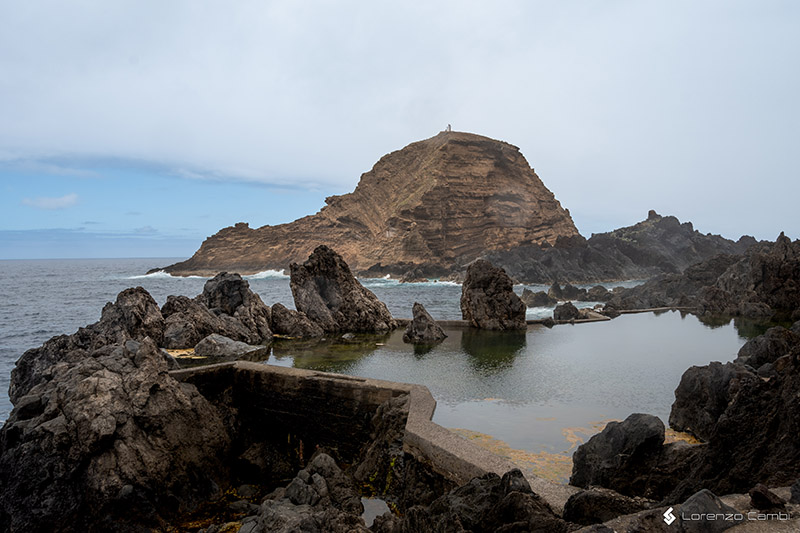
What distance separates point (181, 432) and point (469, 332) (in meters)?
14.4

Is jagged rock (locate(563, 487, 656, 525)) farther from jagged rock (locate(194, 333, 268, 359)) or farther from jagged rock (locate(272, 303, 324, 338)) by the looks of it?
jagged rock (locate(272, 303, 324, 338))

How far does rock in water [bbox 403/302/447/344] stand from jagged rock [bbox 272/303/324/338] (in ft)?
13.2

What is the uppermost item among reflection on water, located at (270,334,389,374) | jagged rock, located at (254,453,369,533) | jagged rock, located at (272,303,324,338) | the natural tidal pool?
jagged rock, located at (272,303,324,338)

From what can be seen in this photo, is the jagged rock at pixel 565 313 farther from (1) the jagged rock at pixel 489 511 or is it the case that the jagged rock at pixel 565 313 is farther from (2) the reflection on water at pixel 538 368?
(1) the jagged rock at pixel 489 511

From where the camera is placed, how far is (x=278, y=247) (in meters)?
121

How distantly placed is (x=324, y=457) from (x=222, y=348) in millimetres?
9824

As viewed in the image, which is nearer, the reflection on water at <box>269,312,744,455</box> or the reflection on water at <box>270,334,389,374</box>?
the reflection on water at <box>269,312,744,455</box>

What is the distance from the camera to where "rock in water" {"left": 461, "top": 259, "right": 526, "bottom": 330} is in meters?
22.3

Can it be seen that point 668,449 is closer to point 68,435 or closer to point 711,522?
point 711,522

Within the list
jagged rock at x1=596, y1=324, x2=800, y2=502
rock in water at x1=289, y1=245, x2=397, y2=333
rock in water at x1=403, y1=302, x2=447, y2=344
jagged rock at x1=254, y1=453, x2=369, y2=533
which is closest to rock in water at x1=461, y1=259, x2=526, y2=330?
rock in water at x1=403, y1=302, x2=447, y2=344

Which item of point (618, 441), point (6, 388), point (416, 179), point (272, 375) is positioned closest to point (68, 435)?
point (272, 375)

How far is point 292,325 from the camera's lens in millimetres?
20969

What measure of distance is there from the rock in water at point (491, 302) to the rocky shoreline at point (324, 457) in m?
10.5

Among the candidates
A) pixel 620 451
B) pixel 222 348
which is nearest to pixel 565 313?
pixel 222 348
